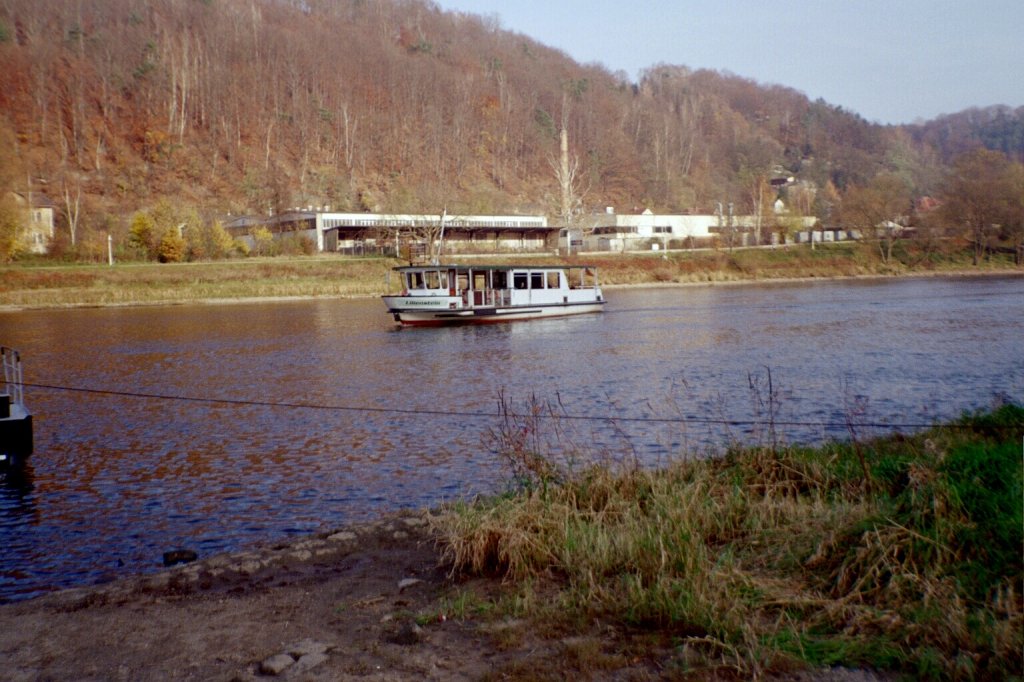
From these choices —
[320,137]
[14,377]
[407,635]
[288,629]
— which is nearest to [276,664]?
[288,629]

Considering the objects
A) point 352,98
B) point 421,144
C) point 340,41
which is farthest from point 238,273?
point 340,41

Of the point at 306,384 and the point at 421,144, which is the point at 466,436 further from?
the point at 421,144

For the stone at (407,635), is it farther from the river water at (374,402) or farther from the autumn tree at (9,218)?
the autumn tree at (9,218)

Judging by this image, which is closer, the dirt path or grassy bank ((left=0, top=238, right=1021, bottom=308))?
the dirt path

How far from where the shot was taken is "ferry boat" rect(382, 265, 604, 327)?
145 feet

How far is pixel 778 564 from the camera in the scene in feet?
23.3

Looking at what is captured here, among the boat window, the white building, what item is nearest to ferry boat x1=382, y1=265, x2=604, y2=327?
the boat window

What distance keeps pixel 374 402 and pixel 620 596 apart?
15.4 meters

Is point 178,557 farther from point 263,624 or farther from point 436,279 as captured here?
point 436,279

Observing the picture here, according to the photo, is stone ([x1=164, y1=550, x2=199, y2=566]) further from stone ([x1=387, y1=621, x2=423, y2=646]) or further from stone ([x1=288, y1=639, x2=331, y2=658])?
stone ([x1=387, y1=621, x2=423, y2=646])

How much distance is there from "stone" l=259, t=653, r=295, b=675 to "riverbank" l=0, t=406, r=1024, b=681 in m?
0.02

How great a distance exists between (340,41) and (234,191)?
76.6 m

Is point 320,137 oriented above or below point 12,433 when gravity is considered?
above

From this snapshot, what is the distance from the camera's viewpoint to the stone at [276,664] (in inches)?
239
